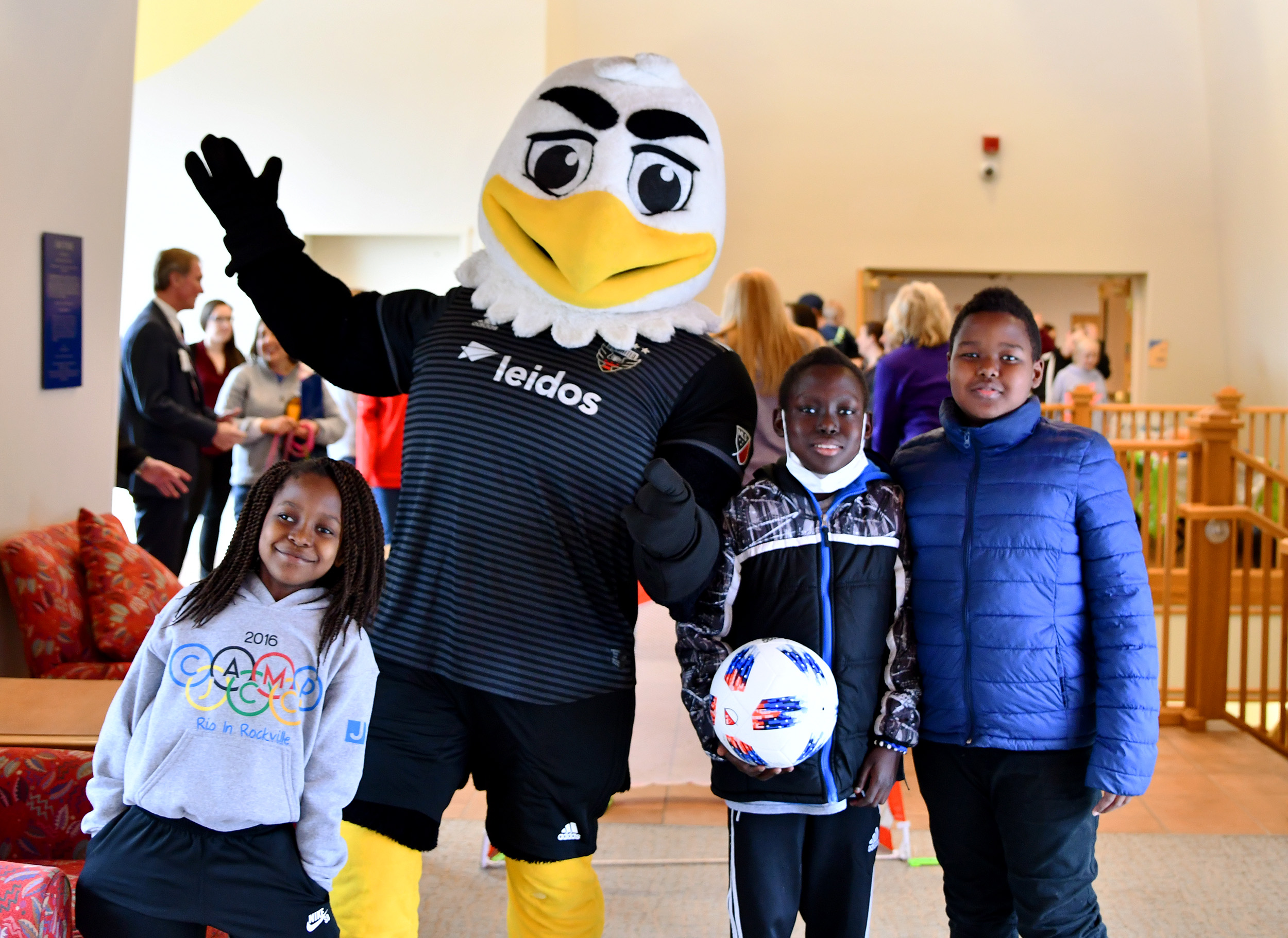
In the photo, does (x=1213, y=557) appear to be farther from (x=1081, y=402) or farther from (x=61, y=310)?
(x=61, y=310)

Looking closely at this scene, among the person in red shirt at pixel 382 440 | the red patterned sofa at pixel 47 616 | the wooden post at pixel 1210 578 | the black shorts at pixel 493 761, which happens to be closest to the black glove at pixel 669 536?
the black shorts at pixel 493 761

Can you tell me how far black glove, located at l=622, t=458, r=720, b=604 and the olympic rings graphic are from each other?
57cm

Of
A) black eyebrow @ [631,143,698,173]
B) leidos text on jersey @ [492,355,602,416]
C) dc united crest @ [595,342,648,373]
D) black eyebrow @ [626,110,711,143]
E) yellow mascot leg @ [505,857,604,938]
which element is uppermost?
black eyebrow @ [626,110,711,143]

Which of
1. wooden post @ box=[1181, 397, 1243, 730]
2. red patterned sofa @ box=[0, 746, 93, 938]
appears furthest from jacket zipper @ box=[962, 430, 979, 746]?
wooden post @ box=[1181, 397, 1243, 730]

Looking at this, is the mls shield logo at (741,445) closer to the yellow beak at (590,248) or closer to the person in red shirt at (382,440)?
the yellow beak at (590,248)

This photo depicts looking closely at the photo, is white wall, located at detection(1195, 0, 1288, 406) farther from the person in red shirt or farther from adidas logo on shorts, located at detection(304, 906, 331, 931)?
adidas logo on shorts, located at detection(304, 906, 331, 931)

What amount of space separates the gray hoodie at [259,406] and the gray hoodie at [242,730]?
11.9 feet

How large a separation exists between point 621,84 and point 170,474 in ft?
8.62

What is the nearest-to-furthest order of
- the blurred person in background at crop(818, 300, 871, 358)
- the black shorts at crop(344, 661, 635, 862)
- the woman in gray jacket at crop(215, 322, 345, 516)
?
1. the black shorts at crop(344, 661, 635, 862)
2. the woman in gray jacket at crop(215, 322, 345, 516)
3. the blurred person in background at crop(818, 300, 871, 358)

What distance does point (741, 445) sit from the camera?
205 cm

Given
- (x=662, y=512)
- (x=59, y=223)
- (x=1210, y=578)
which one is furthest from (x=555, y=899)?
(x=1210, y=578)

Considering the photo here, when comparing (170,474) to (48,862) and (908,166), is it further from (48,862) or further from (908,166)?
(908,166)

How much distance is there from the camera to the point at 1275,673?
22.8 ft

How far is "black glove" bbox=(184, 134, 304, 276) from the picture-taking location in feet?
6.89
